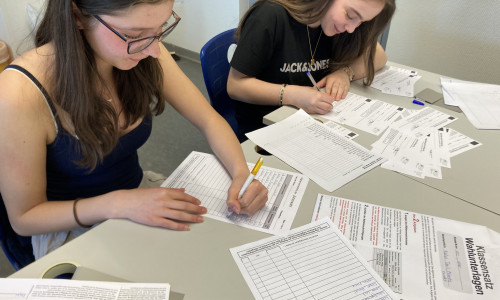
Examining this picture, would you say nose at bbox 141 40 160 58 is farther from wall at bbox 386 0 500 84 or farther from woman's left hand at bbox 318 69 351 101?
wall at bbox 386 0 500 84

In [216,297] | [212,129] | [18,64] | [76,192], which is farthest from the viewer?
[212,129]

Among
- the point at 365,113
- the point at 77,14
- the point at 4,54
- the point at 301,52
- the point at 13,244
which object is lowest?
the point at 4,54

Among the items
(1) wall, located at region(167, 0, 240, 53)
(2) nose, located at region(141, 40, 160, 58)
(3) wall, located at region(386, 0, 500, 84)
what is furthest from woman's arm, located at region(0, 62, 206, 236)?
(1) wall, located at region(167, 0, 240, 53)

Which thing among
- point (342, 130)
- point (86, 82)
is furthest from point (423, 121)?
point (86, 82)

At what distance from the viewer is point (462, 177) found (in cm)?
109

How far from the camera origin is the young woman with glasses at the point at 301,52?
1.37 metres

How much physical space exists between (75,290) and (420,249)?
0.72m

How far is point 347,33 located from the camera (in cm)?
158

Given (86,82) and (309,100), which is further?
(309,100)

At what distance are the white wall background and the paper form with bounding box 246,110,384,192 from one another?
1.73m

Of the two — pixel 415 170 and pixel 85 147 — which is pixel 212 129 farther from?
pixel 415 170

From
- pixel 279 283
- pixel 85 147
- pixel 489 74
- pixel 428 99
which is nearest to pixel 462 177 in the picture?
pixel 428 99

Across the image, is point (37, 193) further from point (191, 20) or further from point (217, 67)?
point (191, 20)

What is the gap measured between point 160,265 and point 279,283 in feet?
0.79
